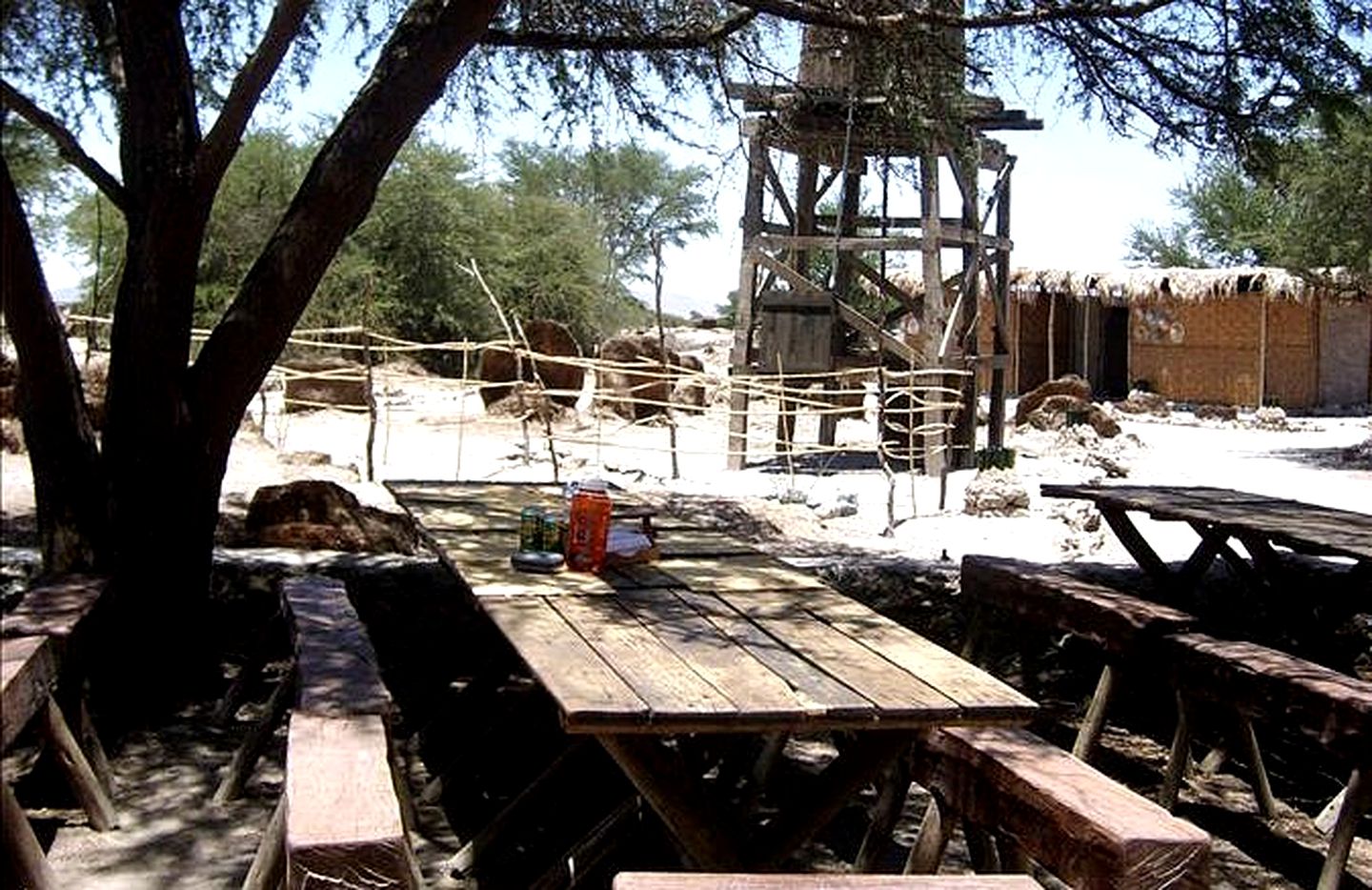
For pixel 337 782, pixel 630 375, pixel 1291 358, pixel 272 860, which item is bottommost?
pixel 272 860

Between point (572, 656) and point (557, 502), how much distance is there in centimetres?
252

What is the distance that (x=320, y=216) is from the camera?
191 inches

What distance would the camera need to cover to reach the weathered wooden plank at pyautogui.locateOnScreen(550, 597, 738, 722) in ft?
8.99

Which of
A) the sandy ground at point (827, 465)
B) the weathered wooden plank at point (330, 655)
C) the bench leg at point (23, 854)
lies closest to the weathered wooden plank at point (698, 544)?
the weathered wooden plank at point (330, 655)

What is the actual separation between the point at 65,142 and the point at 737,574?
6.74 feet

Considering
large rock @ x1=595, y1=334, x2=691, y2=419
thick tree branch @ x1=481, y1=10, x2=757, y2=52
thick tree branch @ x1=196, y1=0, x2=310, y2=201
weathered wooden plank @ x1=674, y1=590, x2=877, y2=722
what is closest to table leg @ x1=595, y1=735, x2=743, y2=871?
weathered wooden plank @ x1=674, y1=590, x2=877, y2=722

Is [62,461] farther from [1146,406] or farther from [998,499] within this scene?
[1146,406]

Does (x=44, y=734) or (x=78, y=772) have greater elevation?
(x=44, y=734)

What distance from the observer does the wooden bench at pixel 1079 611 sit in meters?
4.67

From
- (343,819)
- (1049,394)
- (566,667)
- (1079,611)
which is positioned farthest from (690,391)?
(343,819)

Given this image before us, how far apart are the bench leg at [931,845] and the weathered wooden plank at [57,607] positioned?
1.97 meters

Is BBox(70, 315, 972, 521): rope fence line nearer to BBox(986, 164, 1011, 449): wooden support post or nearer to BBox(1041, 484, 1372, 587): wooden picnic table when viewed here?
BBox(986, 164, 1011, 449): wooden support post

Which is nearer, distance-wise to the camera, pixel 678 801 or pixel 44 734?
pixel 678 801

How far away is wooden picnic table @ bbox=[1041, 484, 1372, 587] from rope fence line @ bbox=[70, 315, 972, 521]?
20.1 feet
